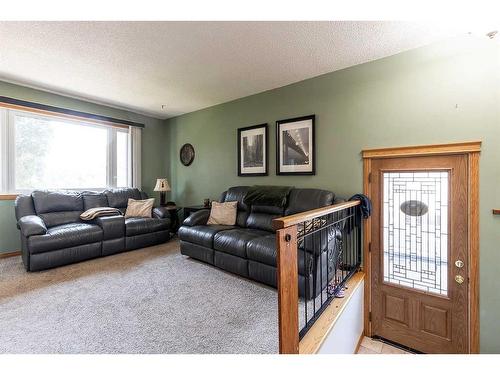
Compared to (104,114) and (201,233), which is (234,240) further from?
(104,114)

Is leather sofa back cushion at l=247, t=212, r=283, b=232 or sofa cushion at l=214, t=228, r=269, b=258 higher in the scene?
leather sofa back cushion at l=247, t=212, r=283, b=232

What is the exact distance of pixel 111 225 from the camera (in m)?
3.58

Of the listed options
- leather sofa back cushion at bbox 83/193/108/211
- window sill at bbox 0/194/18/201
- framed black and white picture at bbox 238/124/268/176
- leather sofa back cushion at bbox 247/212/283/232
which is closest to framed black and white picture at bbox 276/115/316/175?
framed black and white picture at bbox 238/124/268/176

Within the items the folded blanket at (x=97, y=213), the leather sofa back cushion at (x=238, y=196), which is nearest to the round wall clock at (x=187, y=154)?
the leather sofa back cushion at (x=238, y=196)

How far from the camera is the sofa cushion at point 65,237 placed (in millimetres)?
2882

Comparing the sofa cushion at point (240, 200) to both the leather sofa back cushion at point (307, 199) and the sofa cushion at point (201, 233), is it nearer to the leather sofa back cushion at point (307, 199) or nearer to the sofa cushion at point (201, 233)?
the sofa cushion at point (201, 233)

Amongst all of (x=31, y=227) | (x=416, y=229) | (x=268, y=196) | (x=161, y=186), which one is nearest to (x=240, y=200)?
(x=268, y=196)

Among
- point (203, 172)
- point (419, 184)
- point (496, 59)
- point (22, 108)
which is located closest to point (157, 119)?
point (203, 172)

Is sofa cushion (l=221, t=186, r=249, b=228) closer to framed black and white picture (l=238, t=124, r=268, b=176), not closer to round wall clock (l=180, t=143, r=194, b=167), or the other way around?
framed black and white picture (l=238, t=124, r=268, b=176)

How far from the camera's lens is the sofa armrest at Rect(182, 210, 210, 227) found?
3387 millimetres

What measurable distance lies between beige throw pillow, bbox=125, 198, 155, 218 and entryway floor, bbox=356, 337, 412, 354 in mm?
3676

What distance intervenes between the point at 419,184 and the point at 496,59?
121 cm

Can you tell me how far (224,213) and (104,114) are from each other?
3096 millimetres

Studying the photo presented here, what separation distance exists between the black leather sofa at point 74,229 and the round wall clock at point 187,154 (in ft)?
3.97
